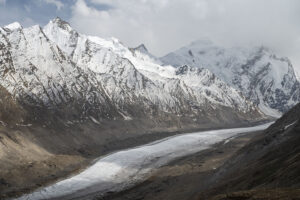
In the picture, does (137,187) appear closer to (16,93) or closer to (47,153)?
(47,153)

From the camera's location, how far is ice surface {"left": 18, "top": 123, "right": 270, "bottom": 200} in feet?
289

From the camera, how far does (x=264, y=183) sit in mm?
48594

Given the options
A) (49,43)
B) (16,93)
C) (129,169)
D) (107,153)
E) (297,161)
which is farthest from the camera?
(49,43)

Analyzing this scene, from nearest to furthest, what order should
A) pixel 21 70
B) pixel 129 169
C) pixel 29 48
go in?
pixel 129 169 → pixel 21 70 → pixel 29 48

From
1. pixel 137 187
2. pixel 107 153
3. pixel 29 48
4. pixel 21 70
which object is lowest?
pixel 137 187

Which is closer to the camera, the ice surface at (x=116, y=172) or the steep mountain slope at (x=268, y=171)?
the steep mountain slope at (x=268, y=171)

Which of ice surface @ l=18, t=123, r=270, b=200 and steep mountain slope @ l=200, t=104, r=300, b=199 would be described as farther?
ice surface @ l=18, t=123, r=270, b=200

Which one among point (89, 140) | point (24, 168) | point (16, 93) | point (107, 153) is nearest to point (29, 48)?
point (16, 93)

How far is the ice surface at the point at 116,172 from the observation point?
8812 centimetres

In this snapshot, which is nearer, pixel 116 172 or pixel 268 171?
pixel 268 171

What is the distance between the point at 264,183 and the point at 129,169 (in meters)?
68.5

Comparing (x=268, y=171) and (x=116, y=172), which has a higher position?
(x=116, y=172)

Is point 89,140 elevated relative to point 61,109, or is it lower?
lower

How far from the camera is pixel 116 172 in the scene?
359 feet
